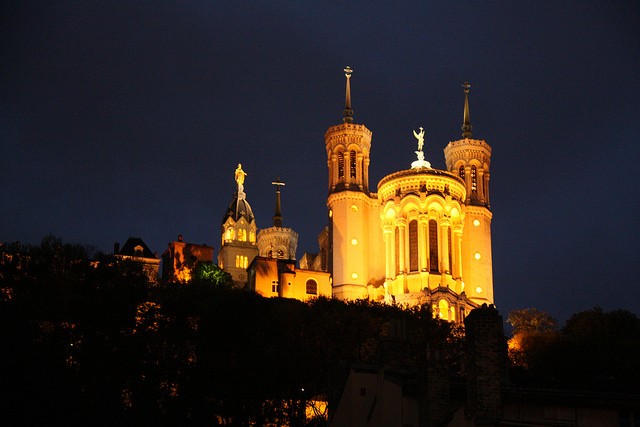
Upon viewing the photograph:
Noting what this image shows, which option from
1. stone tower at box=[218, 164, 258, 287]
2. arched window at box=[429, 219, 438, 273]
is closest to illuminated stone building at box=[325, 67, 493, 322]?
arched window at box=[429, 219, 438, 273]

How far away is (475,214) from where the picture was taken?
107625 millimetres

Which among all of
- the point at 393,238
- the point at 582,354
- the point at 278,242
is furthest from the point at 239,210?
the point at 582,354

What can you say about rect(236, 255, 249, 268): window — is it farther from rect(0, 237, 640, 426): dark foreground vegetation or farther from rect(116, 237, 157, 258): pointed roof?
rect(0, 237, 640, 426): dark foreground vegetation

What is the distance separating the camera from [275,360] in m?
51.5

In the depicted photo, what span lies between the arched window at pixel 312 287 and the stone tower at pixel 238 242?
9.99 m

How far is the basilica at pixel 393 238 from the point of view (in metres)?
95.5

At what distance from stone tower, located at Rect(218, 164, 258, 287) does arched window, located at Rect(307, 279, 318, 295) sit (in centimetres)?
999

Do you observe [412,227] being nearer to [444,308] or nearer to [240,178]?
[444,308]

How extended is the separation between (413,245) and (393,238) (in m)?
2.39

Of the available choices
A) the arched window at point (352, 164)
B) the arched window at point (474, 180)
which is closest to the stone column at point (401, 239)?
the arched window at point (352, 164)

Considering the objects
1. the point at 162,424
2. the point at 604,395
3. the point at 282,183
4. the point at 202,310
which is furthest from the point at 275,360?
the point at 282,183

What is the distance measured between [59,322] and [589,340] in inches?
1647

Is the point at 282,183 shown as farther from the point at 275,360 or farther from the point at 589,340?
the point at 275,360

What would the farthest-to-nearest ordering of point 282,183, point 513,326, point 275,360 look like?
point 282,183 < point 513,326 < point 275,360
